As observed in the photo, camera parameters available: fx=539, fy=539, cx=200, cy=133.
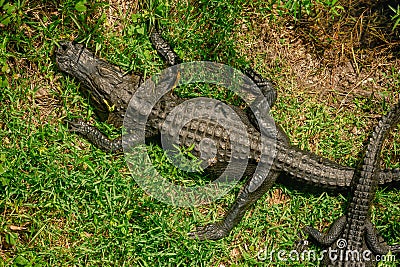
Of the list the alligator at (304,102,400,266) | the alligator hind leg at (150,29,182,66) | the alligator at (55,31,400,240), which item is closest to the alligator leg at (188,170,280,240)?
the alligator at (55,31,400,240)

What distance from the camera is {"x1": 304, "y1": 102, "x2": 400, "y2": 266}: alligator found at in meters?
5.08

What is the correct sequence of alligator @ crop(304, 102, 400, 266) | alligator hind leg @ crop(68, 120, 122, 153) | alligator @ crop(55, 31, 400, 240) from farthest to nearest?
alligator hind leg @ crop(68, 120, 122, 153)
alligator @ crop(55, 31, 400, 240)
alligator @ crop(304, 102, 400, 266)

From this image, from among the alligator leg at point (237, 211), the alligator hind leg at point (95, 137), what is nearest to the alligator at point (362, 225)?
the alligator leg at point (237, 211)

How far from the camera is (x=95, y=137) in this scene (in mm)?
5410

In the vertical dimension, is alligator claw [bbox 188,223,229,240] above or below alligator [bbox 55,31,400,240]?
below

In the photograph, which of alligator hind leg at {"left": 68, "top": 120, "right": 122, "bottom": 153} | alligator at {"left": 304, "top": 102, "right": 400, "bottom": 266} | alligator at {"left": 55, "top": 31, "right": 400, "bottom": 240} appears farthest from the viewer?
alligator hind leg at {"left": 68, "top": 120, "right": 122, "bottom": 153}

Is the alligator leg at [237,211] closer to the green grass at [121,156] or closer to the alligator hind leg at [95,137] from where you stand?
the green grass at [121,156]

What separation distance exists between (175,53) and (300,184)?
1.82 m

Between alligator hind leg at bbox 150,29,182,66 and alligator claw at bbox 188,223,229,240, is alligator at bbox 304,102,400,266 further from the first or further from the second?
alligator hind leg at bbox 150,29,182,66

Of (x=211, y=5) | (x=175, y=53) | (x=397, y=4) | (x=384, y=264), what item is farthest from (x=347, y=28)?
(x=384, y=264)

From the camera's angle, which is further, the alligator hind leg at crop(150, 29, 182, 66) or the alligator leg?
the alligator hind leg at crop(150, 29, 182, 66)

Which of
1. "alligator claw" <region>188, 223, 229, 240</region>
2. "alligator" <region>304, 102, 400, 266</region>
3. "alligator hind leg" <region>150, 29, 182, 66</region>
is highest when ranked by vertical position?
"alligator hind leg" <region>150, 29, 182, 66</region>

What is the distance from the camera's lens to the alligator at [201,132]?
205 inches

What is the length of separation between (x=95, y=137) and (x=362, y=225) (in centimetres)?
274
